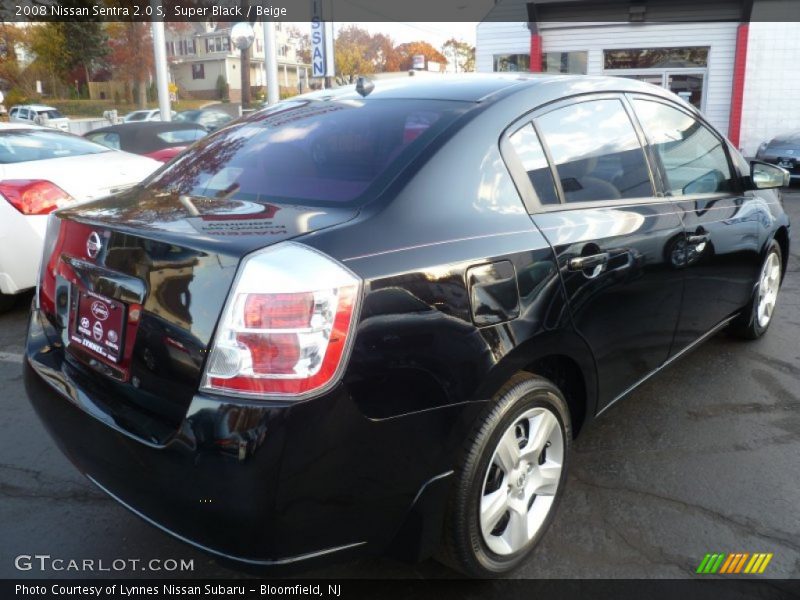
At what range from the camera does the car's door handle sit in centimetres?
251

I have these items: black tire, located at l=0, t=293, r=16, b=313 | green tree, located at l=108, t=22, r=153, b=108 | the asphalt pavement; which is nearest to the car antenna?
the asphalt pavement

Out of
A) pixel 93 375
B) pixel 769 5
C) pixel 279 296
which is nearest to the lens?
pixel 279 296

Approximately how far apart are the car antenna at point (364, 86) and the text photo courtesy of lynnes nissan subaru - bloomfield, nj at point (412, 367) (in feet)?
0.03

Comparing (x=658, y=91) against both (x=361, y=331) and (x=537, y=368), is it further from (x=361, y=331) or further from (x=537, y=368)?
(x=361, y=331)

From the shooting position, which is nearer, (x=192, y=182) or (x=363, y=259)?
(x=363, y=259)

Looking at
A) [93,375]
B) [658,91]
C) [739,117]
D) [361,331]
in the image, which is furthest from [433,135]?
[739,117]

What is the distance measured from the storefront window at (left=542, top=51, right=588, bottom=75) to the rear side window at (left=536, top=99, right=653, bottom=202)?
52.2 feet

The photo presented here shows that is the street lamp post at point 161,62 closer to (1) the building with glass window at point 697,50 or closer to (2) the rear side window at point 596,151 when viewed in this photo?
(1) the building with glass window at point 697,50

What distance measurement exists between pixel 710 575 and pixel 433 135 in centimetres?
176

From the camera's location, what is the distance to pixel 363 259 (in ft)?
6.37

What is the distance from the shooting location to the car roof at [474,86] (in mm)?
2699

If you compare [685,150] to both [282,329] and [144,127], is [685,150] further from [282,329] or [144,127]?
[144,127]

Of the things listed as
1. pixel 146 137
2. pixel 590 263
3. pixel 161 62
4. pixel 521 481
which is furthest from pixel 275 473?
pixel 161 62

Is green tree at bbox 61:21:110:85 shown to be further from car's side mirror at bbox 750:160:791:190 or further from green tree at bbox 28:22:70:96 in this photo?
car's side mirror at bbox 750:160:791:190
